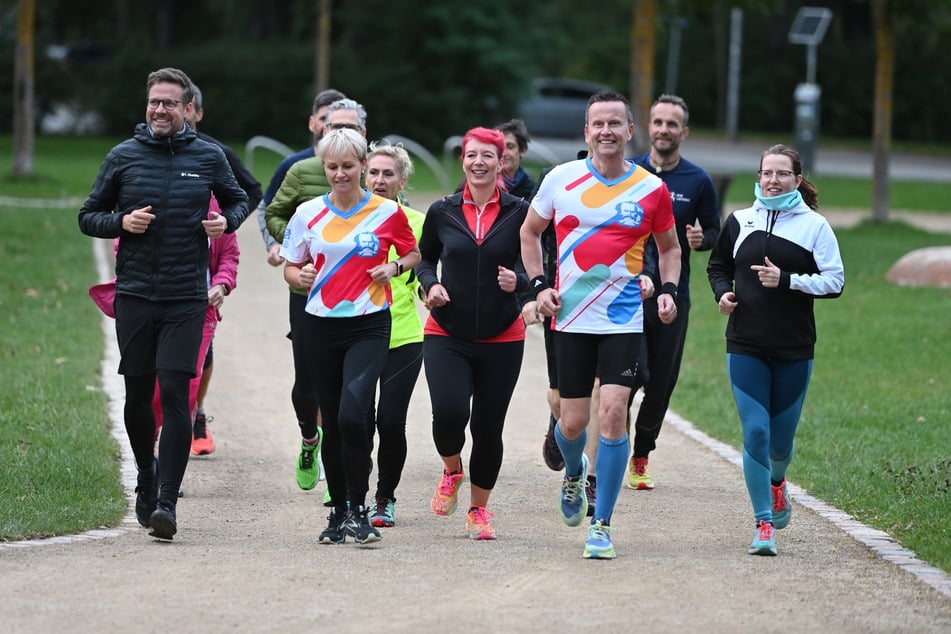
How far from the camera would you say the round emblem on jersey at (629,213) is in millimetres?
7098

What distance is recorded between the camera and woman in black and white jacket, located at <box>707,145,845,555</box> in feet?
23.6

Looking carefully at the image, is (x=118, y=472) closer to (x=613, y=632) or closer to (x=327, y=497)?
(x=327, y=497)

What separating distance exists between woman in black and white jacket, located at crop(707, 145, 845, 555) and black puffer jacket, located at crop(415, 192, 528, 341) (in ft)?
3.19

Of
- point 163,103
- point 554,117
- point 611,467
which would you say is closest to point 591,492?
point 611,467

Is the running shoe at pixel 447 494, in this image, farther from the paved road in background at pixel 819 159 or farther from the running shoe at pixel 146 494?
the paved road in background at pixel 819 159

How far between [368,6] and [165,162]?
1410 inches

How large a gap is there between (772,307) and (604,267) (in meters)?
0.80

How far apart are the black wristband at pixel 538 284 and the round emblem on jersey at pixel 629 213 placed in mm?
432

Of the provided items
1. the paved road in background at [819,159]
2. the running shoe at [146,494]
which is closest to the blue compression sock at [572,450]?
the running shoe at [146,494]

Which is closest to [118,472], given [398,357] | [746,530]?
[398,357]

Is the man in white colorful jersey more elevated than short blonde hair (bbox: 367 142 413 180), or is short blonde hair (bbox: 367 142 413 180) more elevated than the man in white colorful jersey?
short blonde hair (bbox: 367 142 413 180)

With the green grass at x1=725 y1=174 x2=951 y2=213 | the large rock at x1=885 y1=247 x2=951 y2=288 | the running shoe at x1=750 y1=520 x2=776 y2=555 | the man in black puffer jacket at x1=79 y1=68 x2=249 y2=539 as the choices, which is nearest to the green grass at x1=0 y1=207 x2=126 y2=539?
the man in black puffer jacket at x1=79 y1=68 x2=249 y2=539

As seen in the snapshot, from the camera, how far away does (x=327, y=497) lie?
8227 millimetres

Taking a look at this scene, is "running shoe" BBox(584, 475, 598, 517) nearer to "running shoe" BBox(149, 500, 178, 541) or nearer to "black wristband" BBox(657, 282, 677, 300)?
"black wristband" BBox(657, 282, 677, 300)
